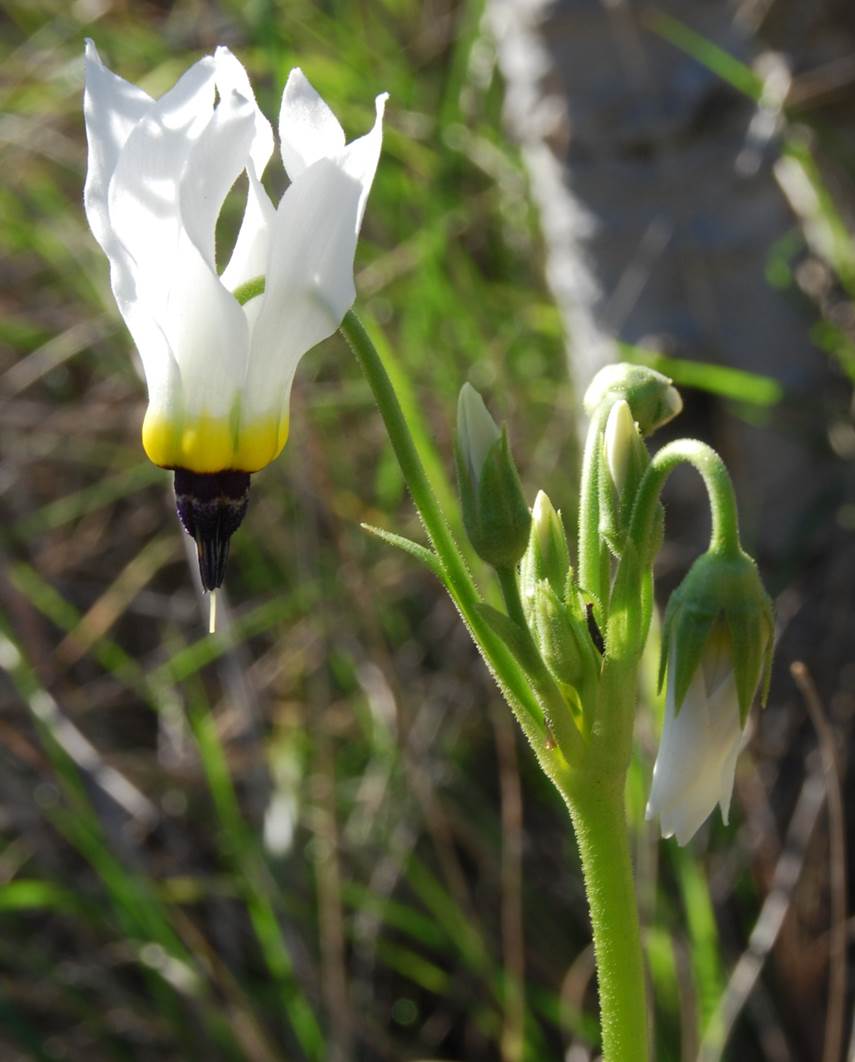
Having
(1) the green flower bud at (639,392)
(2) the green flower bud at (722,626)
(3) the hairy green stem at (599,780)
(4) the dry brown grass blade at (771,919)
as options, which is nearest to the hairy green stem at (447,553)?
(3) the hairy green stem at (599,780)

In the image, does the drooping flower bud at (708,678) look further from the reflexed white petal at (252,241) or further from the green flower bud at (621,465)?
the reflexed white petal at (252,241)

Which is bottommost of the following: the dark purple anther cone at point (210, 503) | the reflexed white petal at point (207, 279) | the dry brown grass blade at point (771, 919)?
the dry brown grass blade at point (771, 919)

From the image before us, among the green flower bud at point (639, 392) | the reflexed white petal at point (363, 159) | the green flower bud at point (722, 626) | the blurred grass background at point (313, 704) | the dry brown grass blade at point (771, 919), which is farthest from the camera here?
the blurred grass background at point (313, 704)

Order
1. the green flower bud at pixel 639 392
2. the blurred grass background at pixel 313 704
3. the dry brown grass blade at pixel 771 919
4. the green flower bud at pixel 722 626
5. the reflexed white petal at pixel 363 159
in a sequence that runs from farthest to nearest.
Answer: the blurred grass background at pixel 313 704
the dry brown grass blade at pixel 771 919
the green flower bud at pixel 639 392
the green flower bud at pixel 722 626
the reflexed white petal at pixel 363 159

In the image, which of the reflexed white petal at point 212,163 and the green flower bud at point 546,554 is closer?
the reflexed white petal at point 212,163

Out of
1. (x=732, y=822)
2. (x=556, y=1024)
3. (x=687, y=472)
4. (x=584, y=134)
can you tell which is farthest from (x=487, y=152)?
(x=556, y=1024)

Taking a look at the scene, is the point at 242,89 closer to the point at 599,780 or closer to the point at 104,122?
the point at 104,122

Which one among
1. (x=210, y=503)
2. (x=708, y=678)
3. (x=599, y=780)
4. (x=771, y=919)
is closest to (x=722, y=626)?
(x=708, y=678)

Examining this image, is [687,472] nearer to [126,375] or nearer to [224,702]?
[224,702]
